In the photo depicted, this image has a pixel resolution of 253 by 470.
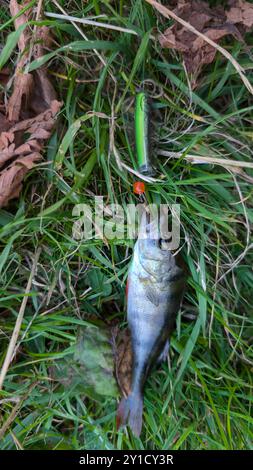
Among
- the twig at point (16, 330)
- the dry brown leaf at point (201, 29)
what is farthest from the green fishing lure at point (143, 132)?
the twig at point (16, 330)

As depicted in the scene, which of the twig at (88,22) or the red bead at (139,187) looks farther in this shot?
the red bead at (139,187)

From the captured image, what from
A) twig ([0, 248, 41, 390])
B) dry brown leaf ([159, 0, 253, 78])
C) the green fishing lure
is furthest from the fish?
dry brown leaf ([159, 0, 253, 78])

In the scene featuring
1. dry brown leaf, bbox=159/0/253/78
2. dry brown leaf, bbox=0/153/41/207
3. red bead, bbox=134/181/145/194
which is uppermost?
dry brown leaf, bbox=159/0/253/78

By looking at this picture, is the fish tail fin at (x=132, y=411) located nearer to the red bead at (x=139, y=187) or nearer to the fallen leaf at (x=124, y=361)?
the fallen leaf at (x=124, y=361)

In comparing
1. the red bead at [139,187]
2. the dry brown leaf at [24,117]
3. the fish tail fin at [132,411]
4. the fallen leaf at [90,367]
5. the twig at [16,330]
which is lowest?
the fish tail fin at [132,411]

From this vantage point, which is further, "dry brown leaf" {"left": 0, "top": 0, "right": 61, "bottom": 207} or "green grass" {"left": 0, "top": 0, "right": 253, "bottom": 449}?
"green grass" {"left": 0, "top": 0, "right": 253, "bottom": 449}

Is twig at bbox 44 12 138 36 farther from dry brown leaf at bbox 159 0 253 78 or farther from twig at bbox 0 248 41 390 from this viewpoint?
twig at bbox 0 248 41 390

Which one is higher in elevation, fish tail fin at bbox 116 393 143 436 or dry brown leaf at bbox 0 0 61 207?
dry brown leaf at bbox 0 0 61 207
